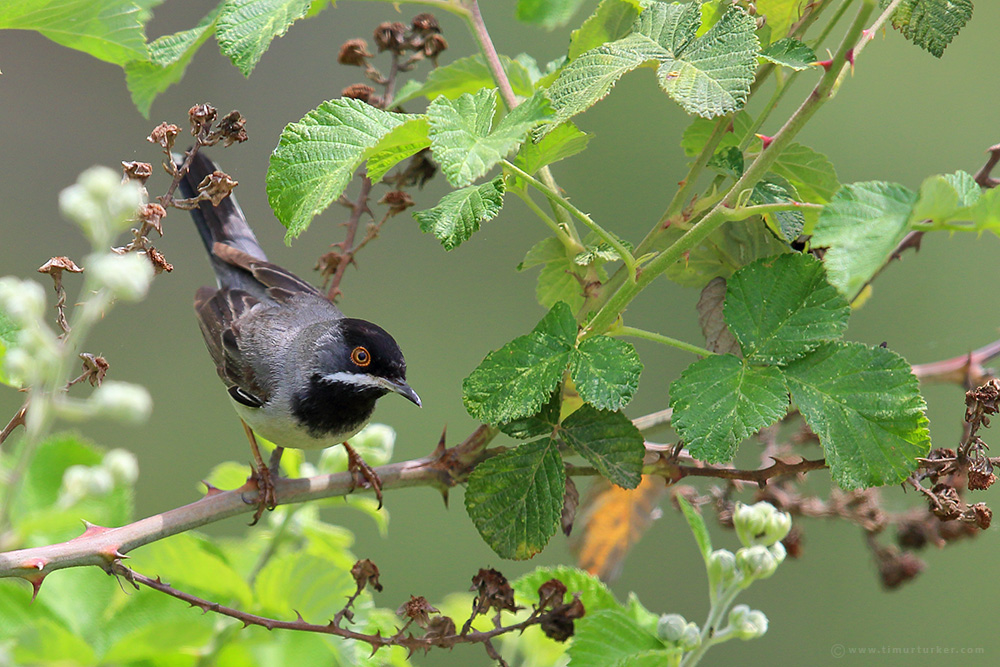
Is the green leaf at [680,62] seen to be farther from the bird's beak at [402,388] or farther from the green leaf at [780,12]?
the bird's beak at [402,388]

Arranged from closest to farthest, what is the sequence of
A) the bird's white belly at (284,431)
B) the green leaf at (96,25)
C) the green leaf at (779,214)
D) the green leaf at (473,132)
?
the green leaf at (473,132), the green leaf at (779,214), the green leaf at (96,25), the bird's white belly at (284,431)

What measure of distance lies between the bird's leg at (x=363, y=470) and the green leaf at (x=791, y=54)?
139cm

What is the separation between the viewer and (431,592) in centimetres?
725

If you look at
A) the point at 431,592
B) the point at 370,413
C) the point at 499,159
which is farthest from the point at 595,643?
the point at 431,592

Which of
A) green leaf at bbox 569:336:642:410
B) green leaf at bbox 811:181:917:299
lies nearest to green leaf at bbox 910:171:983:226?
green leaf at bbox 811:181:917:299

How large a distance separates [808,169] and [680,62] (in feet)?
1.99

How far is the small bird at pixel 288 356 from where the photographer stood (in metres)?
3.34

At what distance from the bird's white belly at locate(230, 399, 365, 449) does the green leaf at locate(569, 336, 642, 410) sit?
148cm

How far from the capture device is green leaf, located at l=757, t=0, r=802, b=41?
210cm

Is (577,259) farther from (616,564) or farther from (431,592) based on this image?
(431,592)

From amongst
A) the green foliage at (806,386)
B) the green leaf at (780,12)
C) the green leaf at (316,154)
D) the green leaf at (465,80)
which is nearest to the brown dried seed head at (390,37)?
the green leaf at (465,80)

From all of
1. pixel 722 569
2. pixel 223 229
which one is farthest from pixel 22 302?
pixel 223 229

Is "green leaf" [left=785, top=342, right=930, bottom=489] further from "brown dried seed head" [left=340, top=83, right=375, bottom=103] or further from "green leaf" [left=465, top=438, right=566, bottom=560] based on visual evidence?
"brown dried seed head" [left=340, top=83, right=375, bottom=103]

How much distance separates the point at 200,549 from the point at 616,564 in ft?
4.77
